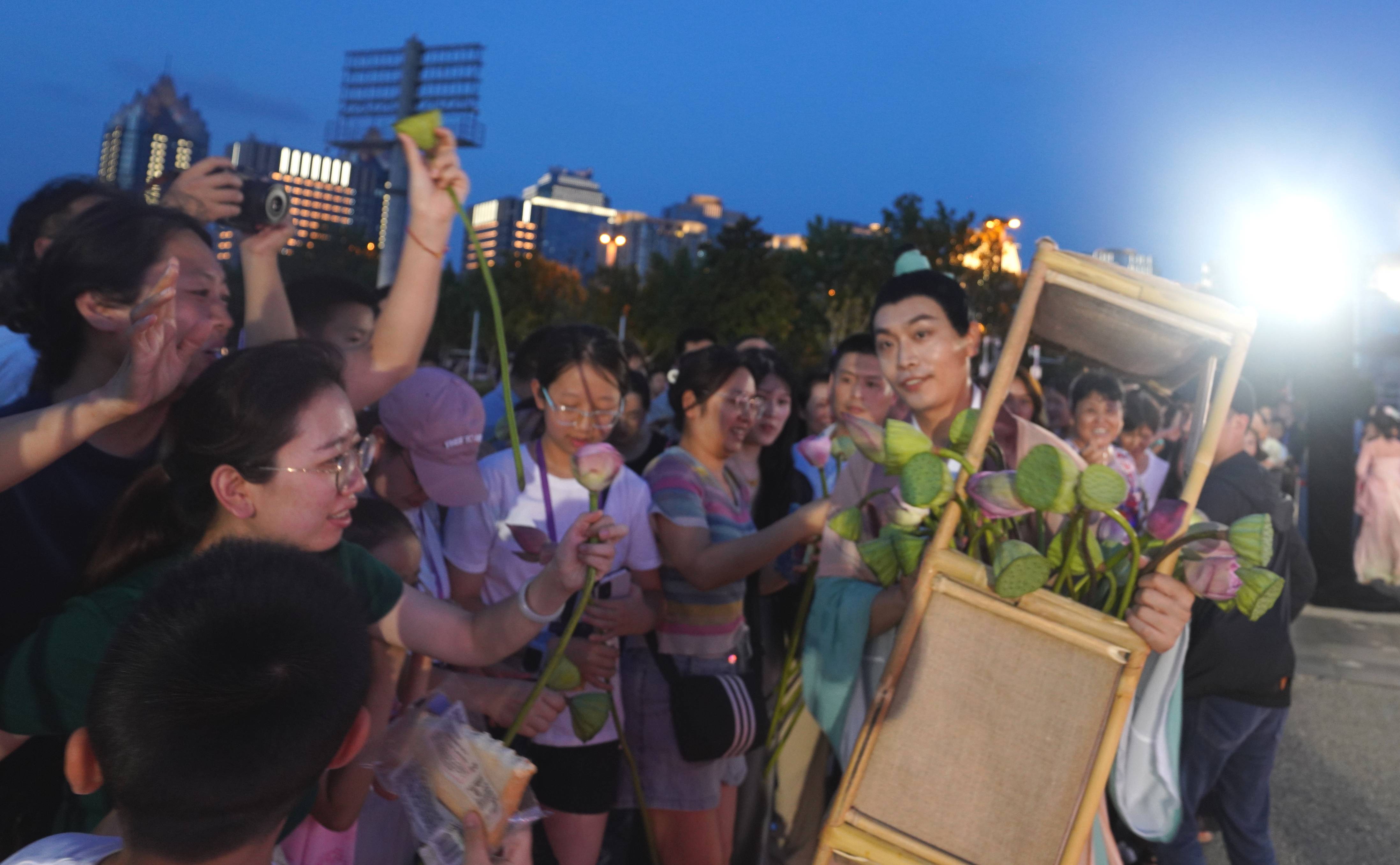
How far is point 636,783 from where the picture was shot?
264 cm

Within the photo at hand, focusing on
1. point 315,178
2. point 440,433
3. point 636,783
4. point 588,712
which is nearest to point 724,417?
point 440,433

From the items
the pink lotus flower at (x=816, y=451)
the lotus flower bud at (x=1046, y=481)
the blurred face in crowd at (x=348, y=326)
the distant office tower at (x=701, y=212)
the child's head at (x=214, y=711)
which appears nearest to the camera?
the child's head at (x=214, y=711)

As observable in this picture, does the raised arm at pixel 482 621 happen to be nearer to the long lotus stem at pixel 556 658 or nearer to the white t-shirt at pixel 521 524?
the long lotus stem at pixel 556 658

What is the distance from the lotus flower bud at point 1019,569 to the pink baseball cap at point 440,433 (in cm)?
163

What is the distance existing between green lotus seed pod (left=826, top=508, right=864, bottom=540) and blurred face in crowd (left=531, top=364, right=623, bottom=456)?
3.67 ft

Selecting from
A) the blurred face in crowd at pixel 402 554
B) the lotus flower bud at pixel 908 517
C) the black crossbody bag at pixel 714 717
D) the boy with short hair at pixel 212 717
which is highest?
the lotus flower bud at pixel 908 517

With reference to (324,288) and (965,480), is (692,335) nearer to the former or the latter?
(324,288)

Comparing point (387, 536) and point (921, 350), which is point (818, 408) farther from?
point (387, 536)

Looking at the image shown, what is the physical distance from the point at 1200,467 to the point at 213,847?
69.7 inches

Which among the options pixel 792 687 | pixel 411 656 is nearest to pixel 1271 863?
pixel 792 687

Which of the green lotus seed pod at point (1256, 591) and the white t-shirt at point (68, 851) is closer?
the white t-shirt at point (68, 851)

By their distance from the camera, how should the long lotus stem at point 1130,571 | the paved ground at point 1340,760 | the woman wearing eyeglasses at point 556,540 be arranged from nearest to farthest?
the long lotus stem at point 1130,571 < the woman wearing eyeglasses at point 556,540 < the paved ground at point 1340,760

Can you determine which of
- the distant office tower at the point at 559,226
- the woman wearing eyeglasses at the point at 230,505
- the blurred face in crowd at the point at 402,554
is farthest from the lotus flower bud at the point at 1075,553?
the distant office tower at the point at 559,226

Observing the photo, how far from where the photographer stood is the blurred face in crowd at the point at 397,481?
2857 millimetres
